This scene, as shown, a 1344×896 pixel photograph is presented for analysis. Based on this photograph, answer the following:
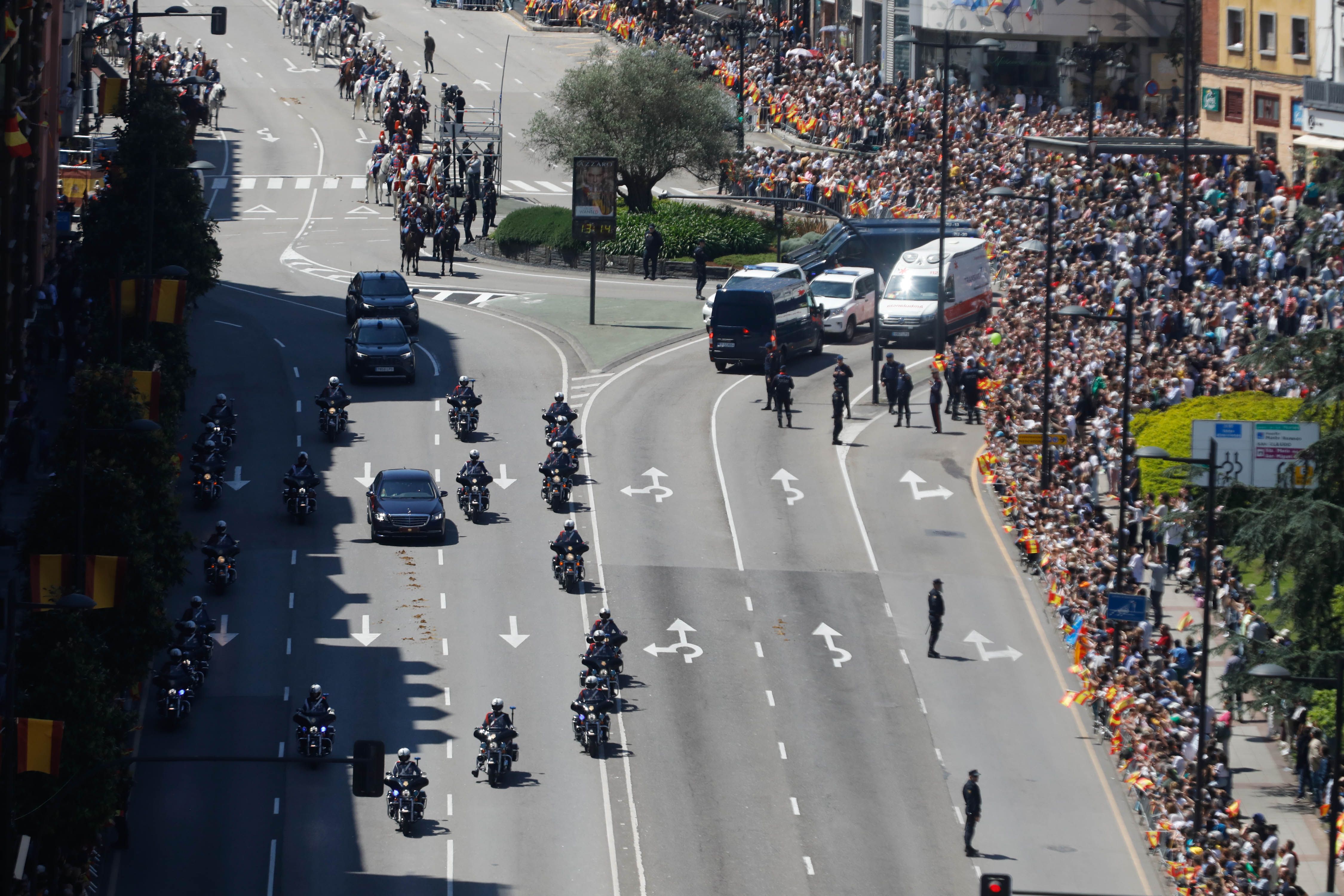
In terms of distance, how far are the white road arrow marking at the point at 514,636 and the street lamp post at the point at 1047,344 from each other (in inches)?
515

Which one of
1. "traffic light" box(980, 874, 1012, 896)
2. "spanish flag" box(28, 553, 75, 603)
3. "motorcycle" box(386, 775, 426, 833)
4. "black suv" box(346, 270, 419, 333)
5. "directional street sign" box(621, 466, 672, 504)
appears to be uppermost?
"black suv" box(346, 270, 419, 333)

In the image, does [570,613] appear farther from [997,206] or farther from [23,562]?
[997,206]

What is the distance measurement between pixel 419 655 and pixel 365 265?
31950mm

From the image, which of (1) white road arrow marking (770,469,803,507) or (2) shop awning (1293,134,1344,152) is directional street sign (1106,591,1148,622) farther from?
(2) shop awning (1293,134,1344,152)

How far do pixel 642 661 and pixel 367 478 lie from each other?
428 inches

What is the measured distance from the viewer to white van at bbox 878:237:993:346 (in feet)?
196

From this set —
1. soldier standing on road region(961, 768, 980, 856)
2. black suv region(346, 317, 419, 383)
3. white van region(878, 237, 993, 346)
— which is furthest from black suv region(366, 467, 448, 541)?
white van region(878, 237, 993, 346)

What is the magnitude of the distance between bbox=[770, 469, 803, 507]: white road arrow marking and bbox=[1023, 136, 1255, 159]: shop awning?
1635 cm

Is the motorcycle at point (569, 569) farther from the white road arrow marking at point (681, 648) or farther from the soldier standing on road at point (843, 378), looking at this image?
the soldier standing on road at point (843, 378)

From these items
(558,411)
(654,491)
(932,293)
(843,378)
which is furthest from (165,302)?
(932,293)

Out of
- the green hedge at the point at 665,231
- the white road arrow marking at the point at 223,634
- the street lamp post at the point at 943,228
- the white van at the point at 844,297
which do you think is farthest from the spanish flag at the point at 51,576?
the green hedge at the point at 665,231

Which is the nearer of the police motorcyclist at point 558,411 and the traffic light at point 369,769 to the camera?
the traffic light at point 369,769

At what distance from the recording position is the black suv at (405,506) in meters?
45.7

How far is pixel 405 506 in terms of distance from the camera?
1806 inches
